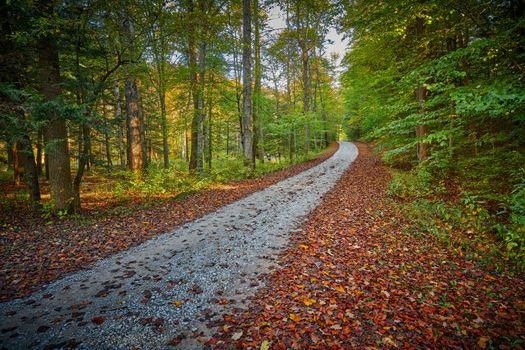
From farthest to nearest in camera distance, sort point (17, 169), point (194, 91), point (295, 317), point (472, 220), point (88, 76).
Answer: point (194, 91), point (17, 169), point (88, 76), point (472, 220), point (295, 317)

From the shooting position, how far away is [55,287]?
421 cm

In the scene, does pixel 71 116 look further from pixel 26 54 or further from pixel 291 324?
pixel 291 324

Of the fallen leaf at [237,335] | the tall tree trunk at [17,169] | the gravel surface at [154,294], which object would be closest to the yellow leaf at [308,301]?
the gravel surface at [154,294]

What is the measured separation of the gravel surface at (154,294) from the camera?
10.3ft

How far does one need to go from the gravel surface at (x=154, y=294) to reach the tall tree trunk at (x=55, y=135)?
4474 millimetres

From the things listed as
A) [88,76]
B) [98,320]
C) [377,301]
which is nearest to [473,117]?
[377,301]

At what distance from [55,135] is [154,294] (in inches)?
273

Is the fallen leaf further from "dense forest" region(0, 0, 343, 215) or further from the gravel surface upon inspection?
"dense forest" region(0, 0, 343, 215)

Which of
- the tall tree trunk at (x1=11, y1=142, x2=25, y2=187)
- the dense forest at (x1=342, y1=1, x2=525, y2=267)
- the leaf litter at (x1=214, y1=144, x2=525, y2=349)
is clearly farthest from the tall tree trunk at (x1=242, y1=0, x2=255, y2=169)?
the tall tree trunk at (x1=11, y1=142, x2=25, y2=187)

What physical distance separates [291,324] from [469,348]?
7.34 feet

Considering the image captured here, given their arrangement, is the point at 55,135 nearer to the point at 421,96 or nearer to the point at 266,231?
the point at 266,231

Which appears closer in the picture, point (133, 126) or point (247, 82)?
point (133, 126)

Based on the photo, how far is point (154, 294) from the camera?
13.2 feet

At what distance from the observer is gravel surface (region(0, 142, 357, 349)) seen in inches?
124
